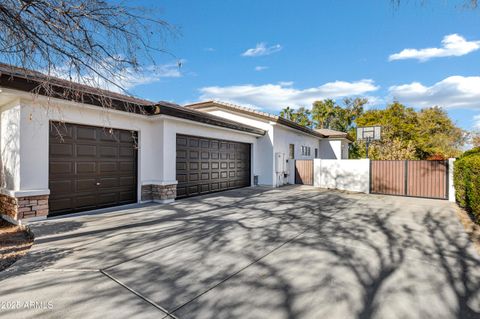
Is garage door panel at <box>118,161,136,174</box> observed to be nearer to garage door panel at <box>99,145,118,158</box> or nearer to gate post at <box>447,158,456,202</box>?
garage door panel at <box>99,145,118,158</box>

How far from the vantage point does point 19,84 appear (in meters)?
5.38

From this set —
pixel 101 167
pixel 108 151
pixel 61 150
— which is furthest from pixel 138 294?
pixel 108 151

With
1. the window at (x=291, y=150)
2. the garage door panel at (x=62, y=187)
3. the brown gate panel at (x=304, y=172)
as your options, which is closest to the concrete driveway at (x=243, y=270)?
the garage door panel at (x=62, y=187)

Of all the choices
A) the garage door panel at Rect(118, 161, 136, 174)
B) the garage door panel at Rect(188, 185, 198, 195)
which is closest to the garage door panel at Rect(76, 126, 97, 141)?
the garage door panel at Rect(118, 161, 136, 174)

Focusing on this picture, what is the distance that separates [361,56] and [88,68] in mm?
15056

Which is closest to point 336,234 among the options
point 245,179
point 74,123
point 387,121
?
point 74,123

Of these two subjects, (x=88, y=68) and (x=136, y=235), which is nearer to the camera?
(x=88, y=68)

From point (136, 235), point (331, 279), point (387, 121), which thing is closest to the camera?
point (331, 279)

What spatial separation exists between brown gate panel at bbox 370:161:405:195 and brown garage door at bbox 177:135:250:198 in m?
6.83

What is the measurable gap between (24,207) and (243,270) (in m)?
5.97

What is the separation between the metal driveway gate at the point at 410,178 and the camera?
10.6 meters

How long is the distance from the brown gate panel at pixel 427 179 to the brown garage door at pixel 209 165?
833 cm

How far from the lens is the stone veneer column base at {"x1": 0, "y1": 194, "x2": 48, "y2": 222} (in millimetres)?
5843

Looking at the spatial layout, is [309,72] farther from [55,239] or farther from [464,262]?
[55,239]
